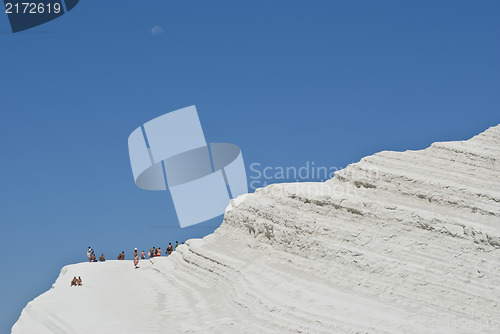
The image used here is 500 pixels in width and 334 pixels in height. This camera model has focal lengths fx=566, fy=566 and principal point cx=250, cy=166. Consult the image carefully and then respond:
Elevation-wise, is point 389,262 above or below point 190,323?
above

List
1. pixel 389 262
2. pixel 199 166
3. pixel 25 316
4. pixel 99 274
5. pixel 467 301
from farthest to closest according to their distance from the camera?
pixel 199 166 → pixel 99 274 → pixel 25 316 → pixel 389 262 → pixel 467 301

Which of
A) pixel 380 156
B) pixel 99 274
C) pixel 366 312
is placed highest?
pixel 380 156

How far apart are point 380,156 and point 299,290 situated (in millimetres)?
5063

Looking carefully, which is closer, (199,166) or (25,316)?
(25,316)

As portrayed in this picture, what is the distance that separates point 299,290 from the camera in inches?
607

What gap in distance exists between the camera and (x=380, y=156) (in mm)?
17594

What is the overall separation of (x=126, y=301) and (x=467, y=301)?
11458 millimetres

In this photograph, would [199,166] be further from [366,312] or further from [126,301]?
[366,312]

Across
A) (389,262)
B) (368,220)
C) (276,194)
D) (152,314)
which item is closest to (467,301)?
(389,262)

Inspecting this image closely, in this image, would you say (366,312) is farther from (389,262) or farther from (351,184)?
(351,184)

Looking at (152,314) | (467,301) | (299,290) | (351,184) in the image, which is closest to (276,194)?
(351,184)

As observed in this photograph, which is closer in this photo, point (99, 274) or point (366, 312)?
point (366, 312)

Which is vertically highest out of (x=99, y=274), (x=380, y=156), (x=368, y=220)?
(x=380, y=156)

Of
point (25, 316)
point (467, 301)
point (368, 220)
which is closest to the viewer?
point (467, 301)
